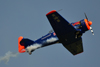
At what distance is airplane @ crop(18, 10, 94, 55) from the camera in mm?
20683

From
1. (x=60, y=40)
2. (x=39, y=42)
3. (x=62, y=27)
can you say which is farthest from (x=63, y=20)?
(x=39, y=42)

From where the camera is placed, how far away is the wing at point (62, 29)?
20.0 metres

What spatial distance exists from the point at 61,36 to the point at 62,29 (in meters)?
0.94

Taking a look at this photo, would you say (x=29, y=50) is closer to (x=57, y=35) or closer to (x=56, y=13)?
(x=57, y=35)

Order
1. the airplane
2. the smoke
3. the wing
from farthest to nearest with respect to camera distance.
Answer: the smoke → the airplane → the wing

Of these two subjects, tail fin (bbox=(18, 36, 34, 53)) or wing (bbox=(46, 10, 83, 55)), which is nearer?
wing (bbox=(46, 10, 83, 55))

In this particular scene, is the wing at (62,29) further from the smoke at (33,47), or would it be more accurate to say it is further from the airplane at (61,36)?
the smoke at (33,47)

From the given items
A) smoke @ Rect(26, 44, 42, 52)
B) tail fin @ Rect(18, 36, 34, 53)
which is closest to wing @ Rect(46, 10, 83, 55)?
smoke @ Rect(26, 44, 42, 52)

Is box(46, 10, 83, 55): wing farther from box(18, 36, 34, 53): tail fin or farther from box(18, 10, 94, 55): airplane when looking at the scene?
box(18, 36, 34, 53): tail fin

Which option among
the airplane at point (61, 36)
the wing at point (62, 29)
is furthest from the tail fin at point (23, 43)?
the wing at point (62, 29)

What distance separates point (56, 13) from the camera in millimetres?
19625

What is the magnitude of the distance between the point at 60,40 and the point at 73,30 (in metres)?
1.96

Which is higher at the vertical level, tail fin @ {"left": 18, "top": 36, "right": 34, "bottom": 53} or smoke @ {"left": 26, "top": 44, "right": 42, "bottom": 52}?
tail fin @ {"left": 18, "top": 36, "right": 34, "bottom": 53}

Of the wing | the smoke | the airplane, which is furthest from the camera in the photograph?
the smoke
